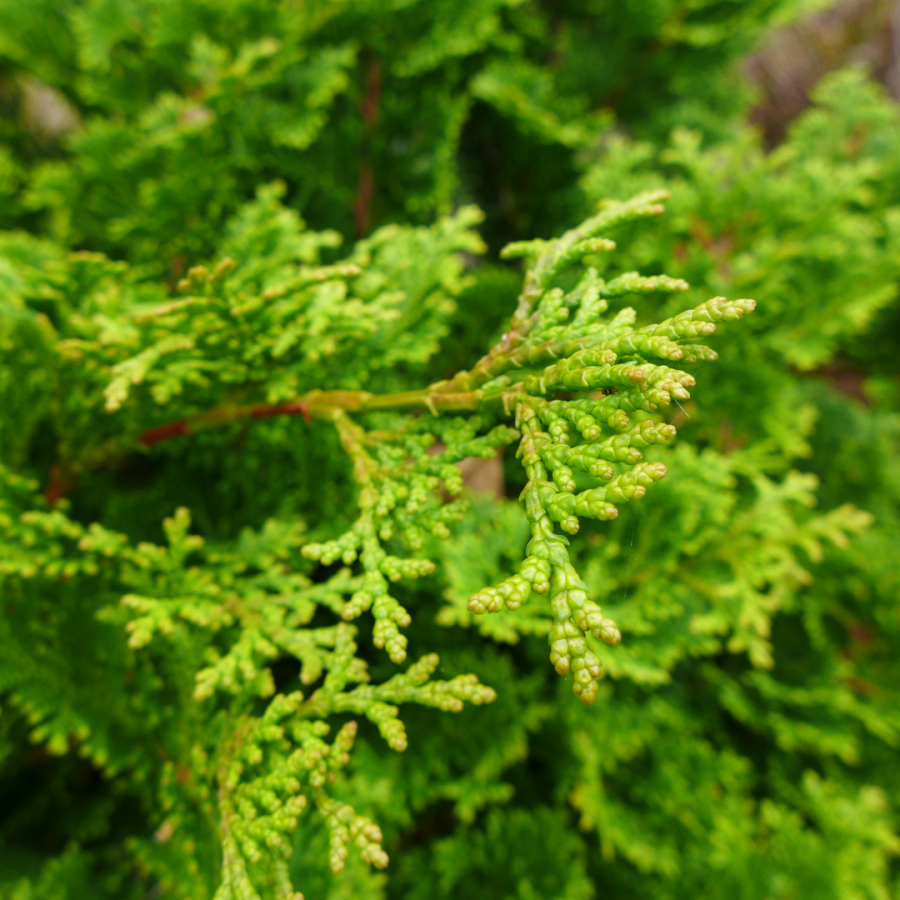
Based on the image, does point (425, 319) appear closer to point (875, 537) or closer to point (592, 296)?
point (592, 296)

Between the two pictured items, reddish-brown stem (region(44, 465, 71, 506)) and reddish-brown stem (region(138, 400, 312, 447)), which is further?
reddish-brown stem (region(44, 465, 71, 506))

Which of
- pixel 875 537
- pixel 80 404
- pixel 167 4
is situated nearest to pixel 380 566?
pixel 80 404

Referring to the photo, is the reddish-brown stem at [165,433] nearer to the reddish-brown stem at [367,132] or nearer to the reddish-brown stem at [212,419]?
the reddish-brown stem at [212,419]

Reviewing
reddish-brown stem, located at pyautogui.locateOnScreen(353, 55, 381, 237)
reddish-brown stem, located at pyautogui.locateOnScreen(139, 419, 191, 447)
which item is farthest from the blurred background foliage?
reddish-brown stem, located at pyautogui.locateOnScreen(139, 419, 191, 447)

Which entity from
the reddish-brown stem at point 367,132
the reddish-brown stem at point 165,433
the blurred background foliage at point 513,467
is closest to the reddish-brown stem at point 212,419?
the reddish-brown stem at point 165,433

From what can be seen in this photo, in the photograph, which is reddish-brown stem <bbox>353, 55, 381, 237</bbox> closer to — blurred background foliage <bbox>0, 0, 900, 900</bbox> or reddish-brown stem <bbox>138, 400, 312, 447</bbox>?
blurred background foliage <bbox>0, 0, 900, 900</bbox>

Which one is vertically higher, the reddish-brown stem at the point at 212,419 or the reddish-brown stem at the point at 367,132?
the reddish-brown stem at the point at 367,132

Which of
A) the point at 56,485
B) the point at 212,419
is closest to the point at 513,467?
the point at 212,419

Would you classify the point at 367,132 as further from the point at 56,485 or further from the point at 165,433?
the point at 56,485
